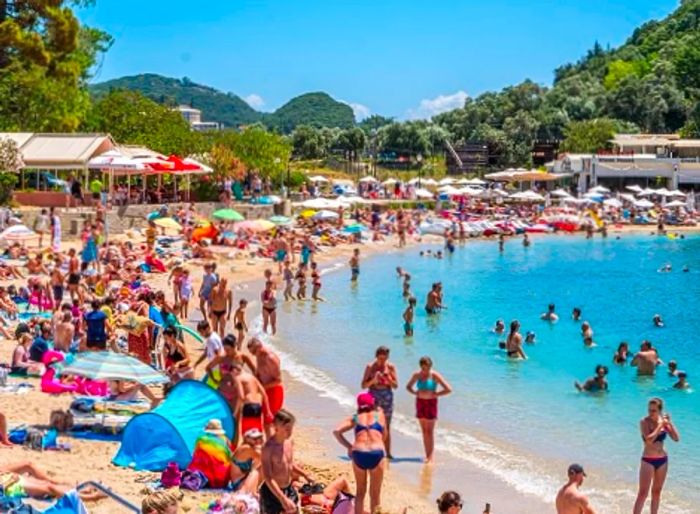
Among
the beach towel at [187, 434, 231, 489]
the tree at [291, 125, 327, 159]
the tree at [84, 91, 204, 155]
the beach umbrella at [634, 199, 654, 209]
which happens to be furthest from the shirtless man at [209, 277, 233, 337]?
the tree at [291, 125, 327, 159]

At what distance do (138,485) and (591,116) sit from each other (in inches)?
3744

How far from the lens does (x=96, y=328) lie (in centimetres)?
1432

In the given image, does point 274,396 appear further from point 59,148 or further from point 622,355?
point 59,148

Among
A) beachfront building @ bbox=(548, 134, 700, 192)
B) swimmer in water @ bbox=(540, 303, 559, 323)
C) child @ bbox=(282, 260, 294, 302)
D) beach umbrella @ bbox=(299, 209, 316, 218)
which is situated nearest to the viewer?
swimmer in water @ bbox=(540, 303, 559, 323)

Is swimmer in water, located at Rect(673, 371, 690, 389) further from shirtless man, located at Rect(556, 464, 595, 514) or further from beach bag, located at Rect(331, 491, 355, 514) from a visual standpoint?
beach bag, located at Rect(331, 491, 355, 514)

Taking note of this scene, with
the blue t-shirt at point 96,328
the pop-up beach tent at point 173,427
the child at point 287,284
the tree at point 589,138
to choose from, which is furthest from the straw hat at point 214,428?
the tree at point 589,138

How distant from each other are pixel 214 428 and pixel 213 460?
0.32 metres

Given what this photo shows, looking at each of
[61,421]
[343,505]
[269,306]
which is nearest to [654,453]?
[343,505]

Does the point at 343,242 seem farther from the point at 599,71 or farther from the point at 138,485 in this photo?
the point at 599,71

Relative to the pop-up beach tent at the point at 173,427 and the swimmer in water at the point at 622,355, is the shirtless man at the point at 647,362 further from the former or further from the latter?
the pop-up beach tent at the point at 173,427

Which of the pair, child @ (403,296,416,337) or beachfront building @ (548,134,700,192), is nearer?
child @ (403,296,416,337)

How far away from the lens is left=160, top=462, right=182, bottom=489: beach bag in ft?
32.0

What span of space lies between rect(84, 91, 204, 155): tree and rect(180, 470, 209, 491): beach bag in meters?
35.5

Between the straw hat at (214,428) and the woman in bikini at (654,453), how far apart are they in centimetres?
417
